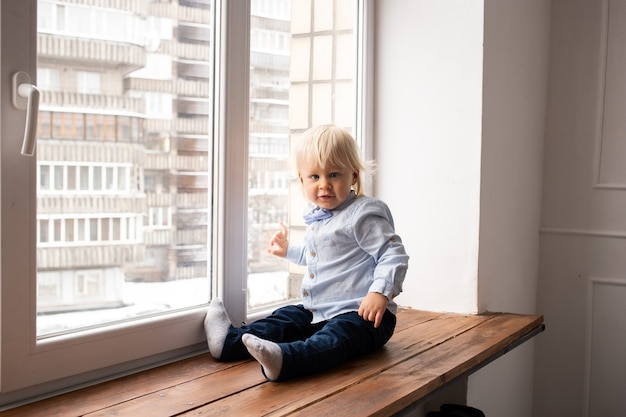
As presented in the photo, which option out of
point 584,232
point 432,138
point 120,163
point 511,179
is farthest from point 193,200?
point 584,232

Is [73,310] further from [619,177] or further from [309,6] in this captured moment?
[619,177]

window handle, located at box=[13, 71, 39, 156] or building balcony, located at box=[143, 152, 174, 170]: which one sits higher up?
window handle, located at box=[13, 71, 39, 156]

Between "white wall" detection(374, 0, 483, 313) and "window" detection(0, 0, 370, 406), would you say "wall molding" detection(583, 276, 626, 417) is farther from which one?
"window" detection(0, 0, 370, 406)

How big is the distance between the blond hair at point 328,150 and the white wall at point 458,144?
537mm

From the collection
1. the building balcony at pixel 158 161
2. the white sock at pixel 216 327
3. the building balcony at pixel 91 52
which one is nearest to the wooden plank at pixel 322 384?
the white sock at pixel 216 327

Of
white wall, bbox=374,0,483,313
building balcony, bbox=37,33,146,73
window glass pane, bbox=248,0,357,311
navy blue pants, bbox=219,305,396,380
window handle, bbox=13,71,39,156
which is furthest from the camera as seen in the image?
white wall, bbox=374,0,483,313

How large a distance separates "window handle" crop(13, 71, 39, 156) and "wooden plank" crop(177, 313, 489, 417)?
528 millimetres

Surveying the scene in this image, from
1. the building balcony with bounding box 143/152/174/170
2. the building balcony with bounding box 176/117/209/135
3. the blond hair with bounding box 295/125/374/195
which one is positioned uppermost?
the building balcony with bounding box 176/117/209/135

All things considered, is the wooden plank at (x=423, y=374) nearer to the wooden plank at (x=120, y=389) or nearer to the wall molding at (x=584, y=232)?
the wooden plank at (x=120, y=389)

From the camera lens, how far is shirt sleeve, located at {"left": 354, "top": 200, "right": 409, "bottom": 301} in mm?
1521

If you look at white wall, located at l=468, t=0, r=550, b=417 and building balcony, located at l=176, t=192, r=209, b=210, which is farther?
white wall, located at l=468, t=0, r=550, b=417

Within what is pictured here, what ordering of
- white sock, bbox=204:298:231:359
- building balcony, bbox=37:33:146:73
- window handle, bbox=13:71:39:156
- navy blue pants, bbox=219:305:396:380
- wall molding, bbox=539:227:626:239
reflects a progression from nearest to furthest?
window handle, bbox=13:71:39:156 → building balcony, bbox=37:33:146:73 → navy blue pants, bbox=219:305:396:380 → white sock, bbox=204:298:231:359 → wall molding, bbox=539:227:626:239

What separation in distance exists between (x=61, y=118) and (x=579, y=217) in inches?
73.4

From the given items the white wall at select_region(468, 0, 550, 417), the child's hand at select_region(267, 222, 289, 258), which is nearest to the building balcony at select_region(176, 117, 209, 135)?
the child's hand at select_region(267, 222, 289, 258)
